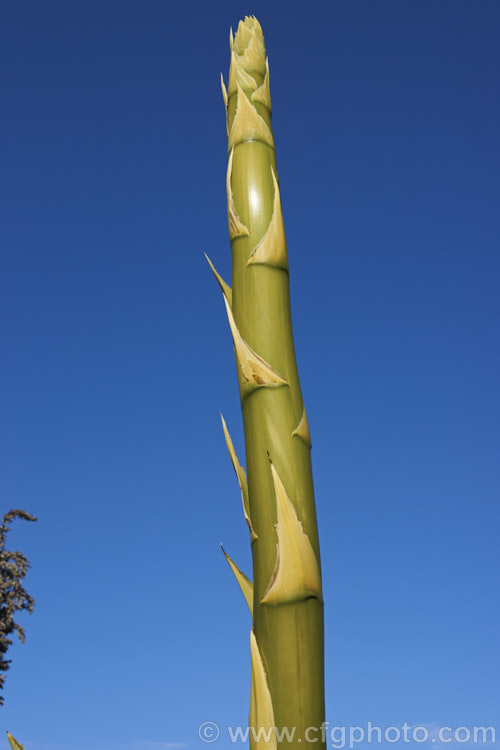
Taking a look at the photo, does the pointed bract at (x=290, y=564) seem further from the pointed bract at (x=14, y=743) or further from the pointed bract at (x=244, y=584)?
the pointed bract at (x=14, y=743)

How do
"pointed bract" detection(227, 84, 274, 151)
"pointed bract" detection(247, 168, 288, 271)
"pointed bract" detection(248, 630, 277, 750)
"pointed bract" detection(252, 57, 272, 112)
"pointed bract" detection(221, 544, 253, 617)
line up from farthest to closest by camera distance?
1. "pointed bract" detection(252, 57, 272, 112)
2. "pointed bract" detection(227, 84, 274, 151)
3. "pointed bract" detection(247, 168, 288, 271)
4. "pointed bract" detection(221, 544, 253, 617)
5. "pointed bract" detection(248, 630, 277, 750)

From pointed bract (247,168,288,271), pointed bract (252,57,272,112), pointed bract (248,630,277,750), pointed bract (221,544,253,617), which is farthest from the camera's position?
pointed bract (252,57,272,112)

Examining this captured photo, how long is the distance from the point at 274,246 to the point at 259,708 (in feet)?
4.49

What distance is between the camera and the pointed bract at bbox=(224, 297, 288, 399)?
2.01 m

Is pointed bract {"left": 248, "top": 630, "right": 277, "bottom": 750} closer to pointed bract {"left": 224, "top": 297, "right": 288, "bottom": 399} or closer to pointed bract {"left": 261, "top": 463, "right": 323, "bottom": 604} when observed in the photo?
pointed bract {"left": 261, "top": 463, "right": 323, "bottom": 604}

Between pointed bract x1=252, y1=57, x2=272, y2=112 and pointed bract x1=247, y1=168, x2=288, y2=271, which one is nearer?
pointed bract x1=247, y1=168, x2=288, y2=271

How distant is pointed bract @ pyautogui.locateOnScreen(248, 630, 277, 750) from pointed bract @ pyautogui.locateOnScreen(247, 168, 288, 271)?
1.18 meters

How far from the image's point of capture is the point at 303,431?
6.64 feet

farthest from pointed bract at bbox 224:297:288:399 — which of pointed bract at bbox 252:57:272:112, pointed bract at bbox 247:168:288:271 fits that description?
pointed bract at bbox 252:57:272:112

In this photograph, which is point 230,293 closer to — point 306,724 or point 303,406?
point 303,406

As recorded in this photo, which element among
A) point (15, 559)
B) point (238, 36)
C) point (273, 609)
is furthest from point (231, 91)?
point (15, 559)

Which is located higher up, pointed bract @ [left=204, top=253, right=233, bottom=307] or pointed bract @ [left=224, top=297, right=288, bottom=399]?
pointed bract @ [left=204, top=253, right=233, bottom=307]

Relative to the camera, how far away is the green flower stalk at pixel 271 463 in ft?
5.92

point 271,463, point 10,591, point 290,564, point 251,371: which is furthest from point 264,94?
point 10,591
